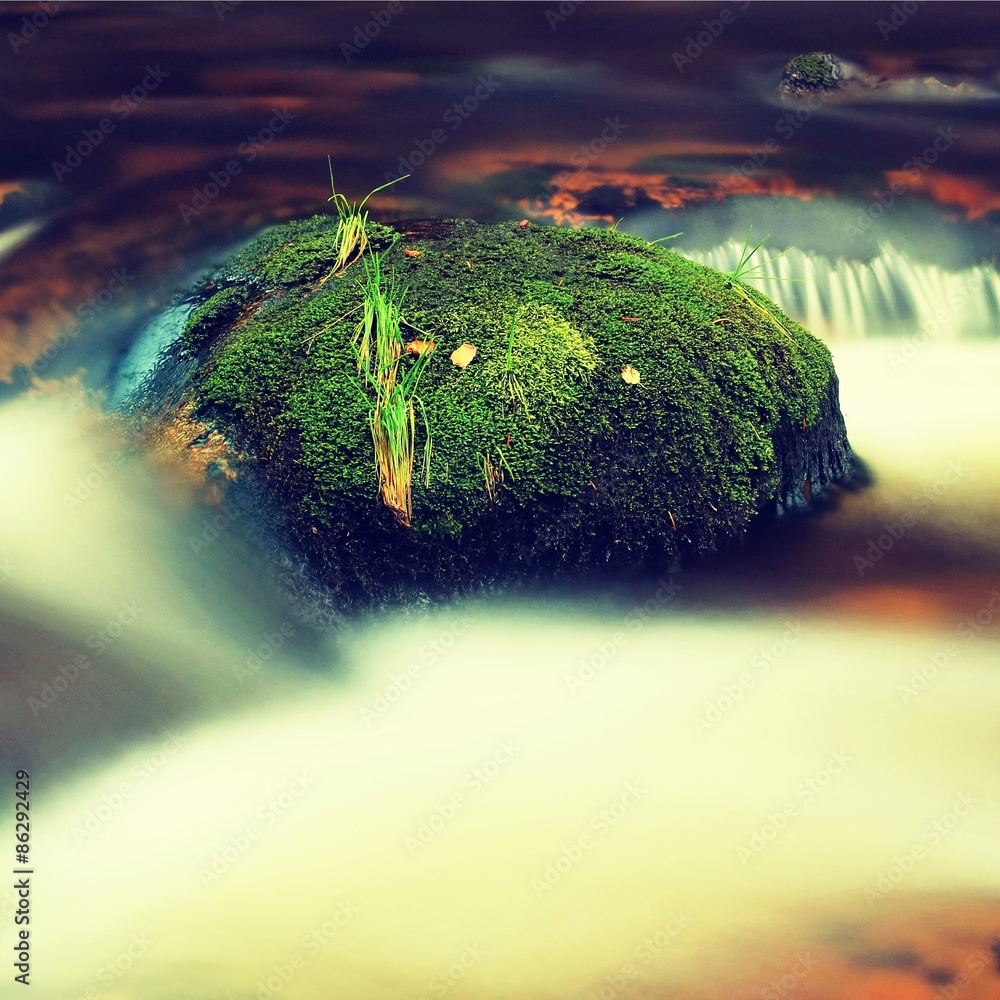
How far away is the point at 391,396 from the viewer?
3672 millimetres

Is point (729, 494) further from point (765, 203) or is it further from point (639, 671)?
point (765, 203)

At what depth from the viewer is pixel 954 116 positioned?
636 centimetres

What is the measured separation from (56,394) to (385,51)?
295 cm

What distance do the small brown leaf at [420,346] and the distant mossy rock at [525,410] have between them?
27 mm

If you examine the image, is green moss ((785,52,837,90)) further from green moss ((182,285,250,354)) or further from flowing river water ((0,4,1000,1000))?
green moss ((182,285,250,354))

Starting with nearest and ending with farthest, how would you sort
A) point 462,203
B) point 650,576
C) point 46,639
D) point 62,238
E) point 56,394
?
point 46,639, point 650,576, point 56,394, point 62,238, point 462,203

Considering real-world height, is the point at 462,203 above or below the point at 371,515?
above

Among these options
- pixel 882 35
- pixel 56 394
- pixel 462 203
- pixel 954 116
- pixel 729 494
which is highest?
pixel 882 35

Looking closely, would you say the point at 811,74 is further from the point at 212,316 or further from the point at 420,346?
the point at 212,316

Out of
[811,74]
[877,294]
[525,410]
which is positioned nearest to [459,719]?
[525,410]

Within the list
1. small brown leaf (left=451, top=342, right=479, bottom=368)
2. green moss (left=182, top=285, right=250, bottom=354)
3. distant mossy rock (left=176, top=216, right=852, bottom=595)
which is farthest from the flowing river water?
small brown leaf (left=451, top=342, right=479, bottom=368)

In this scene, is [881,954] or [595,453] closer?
[881,954]

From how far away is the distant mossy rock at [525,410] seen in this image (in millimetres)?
3689

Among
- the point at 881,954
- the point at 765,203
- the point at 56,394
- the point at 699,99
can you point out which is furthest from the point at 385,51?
the point at 881,954
